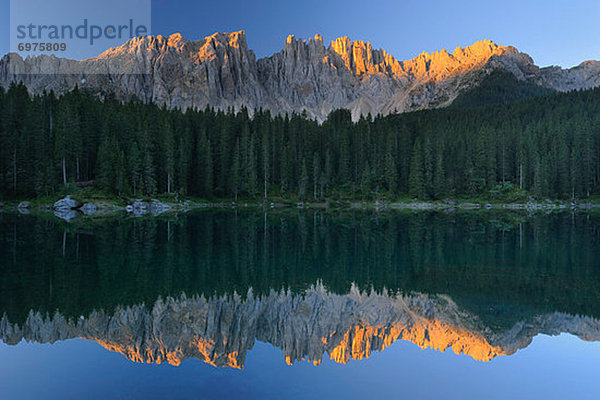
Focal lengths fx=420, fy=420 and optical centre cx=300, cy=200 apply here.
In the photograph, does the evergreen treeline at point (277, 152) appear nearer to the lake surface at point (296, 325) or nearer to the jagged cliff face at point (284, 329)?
the lake surface at point (296, 325)

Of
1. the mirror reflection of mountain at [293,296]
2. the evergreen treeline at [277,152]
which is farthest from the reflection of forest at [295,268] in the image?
the evergreen treeline at [277,152]

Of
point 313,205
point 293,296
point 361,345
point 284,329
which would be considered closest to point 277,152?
point 313,205

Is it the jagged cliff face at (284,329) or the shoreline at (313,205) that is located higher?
the shoreline at (313,205)

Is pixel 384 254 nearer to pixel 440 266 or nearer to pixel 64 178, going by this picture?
pixel 440 266

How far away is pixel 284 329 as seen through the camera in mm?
14031

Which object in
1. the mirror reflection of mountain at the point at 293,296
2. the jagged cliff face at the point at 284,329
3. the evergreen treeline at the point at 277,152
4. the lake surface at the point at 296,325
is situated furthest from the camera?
the evergreen treeline at the point at 277,152

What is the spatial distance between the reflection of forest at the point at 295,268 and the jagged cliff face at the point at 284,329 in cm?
80

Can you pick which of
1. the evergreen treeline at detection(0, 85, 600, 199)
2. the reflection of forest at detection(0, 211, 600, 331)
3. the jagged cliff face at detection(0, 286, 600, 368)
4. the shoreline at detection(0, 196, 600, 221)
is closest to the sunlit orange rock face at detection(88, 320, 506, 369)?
the jagged cliff face at detection(0, 286, 600, 368)

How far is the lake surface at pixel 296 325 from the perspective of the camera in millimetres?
10008

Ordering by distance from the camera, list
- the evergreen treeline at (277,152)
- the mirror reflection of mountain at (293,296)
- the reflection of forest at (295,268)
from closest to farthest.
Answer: the mirror reflection of mountain at (293,296), the reflection of forest at (295,268), the evergreen treeline at (277,152)

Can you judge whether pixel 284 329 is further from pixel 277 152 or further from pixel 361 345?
pixel 277 152

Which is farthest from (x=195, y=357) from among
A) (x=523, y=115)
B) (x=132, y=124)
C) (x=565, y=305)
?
(x=523, y=115)

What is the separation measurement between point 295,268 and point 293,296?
18.6 feet

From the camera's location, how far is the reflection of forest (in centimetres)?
1638
